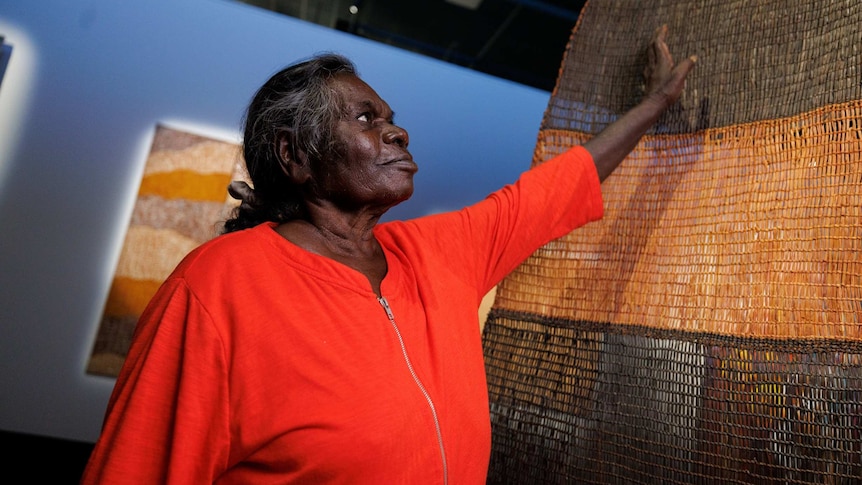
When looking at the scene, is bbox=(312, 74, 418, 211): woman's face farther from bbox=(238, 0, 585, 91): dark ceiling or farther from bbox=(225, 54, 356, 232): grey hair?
bbox=(238, 0, 585, 91): dark ceiling

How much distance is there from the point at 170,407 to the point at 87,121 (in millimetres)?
2404

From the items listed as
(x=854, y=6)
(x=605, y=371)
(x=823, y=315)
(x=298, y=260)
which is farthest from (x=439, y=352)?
(x=854, y=6)

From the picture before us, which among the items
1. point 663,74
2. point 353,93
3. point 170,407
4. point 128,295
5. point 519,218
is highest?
point 663,74

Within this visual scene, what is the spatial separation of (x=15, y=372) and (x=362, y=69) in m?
1.91

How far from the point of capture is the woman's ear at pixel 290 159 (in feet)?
4.14

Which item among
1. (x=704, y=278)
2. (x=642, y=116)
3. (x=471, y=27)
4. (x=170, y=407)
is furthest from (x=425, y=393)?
(x=471, y=27)

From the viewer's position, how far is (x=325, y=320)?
1056 millimetres

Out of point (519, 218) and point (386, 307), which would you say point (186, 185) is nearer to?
point (519, 218)

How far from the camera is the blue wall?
9.39 feet

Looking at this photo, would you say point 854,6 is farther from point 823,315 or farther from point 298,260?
point 298,260

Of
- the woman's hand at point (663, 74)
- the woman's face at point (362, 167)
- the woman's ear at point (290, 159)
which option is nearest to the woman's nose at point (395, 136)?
the woman's face at point (362, 167)

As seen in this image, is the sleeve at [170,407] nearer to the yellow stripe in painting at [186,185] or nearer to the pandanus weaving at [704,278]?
the pandanus weaving at [704,278]

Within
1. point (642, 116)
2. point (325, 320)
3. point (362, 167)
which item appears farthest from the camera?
point (642, 116)

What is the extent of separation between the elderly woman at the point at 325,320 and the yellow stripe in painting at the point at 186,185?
184 cm
